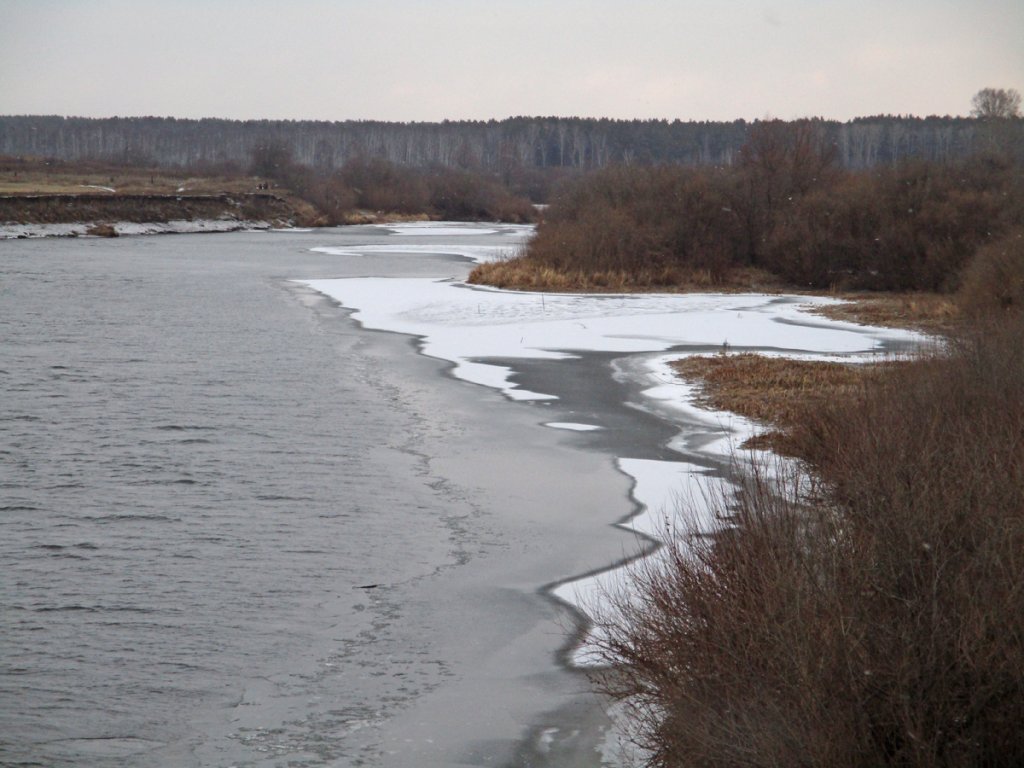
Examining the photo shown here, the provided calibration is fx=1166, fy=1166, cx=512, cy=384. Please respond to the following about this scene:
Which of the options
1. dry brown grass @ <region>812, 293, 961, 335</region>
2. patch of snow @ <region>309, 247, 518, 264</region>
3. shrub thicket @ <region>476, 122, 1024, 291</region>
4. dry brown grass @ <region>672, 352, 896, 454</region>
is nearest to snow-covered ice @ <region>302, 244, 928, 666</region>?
dry brown grass @ <region>672, 352, 896, 454</region>

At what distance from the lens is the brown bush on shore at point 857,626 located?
13.3ft

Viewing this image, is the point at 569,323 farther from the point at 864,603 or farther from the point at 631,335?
the point at 864,603

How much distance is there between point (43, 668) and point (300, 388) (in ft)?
34.9

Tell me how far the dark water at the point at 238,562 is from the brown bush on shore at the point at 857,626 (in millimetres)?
1586

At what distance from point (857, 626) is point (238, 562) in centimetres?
631

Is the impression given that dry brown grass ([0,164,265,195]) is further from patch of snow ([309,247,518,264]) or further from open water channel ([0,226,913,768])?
open water channel ([0,226,913,768])

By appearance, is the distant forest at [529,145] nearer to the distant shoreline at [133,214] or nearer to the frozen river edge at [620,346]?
the distant shoreline at [133,214]

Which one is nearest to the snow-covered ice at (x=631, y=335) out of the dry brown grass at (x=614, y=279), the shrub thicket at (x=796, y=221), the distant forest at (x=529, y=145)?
the dry brown grass at (x=614, y=279)

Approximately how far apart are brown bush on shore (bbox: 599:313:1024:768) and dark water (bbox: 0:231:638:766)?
1586 mm

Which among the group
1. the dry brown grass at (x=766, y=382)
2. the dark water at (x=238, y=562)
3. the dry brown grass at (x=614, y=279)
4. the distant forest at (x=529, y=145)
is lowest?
the dark water at (x=238, y=562)

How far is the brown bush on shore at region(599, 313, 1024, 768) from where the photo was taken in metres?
4.06

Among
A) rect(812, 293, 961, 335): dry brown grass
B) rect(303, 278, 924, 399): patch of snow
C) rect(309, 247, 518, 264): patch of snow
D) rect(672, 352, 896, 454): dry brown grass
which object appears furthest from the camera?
rect(309, 247, 518, 264): patch of snow

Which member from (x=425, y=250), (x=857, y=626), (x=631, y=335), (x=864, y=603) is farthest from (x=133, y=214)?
(x=857, y=626)

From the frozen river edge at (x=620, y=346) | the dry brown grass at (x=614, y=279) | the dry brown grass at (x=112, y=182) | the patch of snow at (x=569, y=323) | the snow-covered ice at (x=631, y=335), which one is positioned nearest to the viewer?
the frozen river edge at (x=620, y=346)
